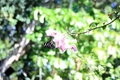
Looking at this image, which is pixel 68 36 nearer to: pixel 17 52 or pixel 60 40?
pixel 60 40

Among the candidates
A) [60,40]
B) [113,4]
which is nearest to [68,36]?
[60,40]

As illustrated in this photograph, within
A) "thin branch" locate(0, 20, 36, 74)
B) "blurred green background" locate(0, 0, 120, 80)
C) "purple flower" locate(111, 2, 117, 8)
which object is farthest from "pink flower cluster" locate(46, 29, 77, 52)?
"purple flower" locate(111, 2, 117, 8)

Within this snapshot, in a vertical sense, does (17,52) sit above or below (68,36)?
below

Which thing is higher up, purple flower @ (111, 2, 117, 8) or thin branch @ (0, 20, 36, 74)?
purple flower @ (111, 2, 117, 8)

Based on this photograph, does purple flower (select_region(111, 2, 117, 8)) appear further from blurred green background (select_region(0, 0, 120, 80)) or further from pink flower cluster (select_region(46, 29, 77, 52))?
pink flower cluster (select_region(46, 29, 77, 52))

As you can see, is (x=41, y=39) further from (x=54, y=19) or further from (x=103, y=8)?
(x=103, y=8)

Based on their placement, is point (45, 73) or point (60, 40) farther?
point (45, 73)

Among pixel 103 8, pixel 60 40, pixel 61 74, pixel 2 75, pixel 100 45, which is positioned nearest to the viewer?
pixel 60 40

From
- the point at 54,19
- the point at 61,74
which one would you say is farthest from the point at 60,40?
the point at 61,74

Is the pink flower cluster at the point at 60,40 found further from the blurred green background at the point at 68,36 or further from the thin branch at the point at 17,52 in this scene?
the thin branch at the point at 17,52
